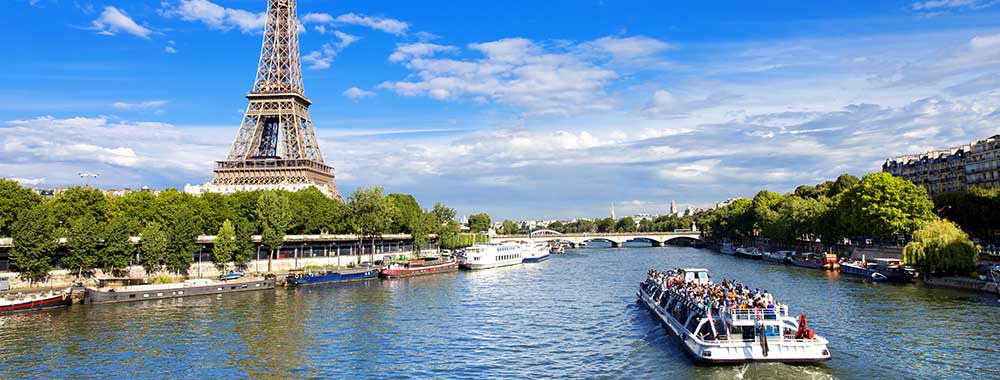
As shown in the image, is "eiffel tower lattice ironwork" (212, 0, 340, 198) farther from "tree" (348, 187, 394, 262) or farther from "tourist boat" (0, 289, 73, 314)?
"tourist boat" (0, 289, 73, 314)

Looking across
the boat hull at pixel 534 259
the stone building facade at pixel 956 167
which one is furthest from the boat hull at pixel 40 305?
the stone building facade at pixel 956 167

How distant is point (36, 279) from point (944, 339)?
64208 millimetres

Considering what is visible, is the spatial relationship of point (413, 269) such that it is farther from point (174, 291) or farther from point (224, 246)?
point (174, 291)

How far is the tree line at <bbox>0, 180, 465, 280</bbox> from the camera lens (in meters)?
58.4

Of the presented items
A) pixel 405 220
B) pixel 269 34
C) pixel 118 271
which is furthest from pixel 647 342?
pixel 269 34

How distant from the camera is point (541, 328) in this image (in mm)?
42688

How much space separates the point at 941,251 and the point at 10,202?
257 ft

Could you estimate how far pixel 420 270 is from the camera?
85.8 m

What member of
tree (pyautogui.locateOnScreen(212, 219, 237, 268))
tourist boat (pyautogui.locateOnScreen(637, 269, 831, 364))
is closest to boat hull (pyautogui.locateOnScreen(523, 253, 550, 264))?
tree (pyautogui.locateOnScreen(212, 219, 237, 268))

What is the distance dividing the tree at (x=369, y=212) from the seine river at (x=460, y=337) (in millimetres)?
29787

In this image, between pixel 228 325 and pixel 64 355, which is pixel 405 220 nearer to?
pixel 228 325

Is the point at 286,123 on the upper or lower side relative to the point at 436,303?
upper

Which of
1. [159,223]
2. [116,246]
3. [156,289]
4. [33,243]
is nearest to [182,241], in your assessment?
[116,246]

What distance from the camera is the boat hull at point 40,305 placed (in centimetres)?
4809
